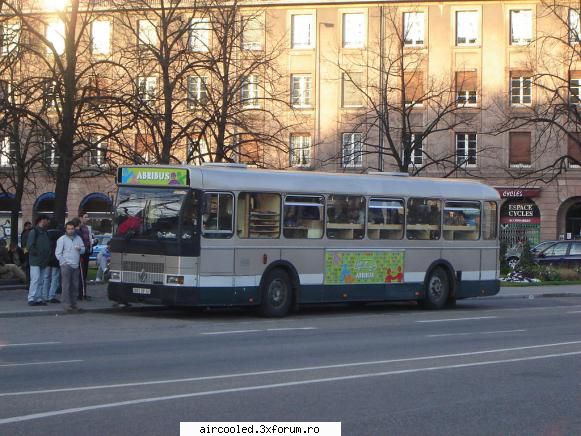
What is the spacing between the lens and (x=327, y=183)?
75.7 feet

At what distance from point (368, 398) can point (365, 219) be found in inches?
533

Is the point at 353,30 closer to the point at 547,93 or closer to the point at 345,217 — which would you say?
the point at 547,93

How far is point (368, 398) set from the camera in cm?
1063

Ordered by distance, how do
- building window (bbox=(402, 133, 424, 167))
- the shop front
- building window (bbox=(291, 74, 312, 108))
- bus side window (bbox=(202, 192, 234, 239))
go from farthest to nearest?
1. building window (bbox=(291, 74, 312, 108))
2. the shop front
3. building window (bbox=(402, 133, 424, 167))
4. bus side window (bbox=(202, 192, 234, 239))

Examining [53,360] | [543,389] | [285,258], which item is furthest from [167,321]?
[543,389]

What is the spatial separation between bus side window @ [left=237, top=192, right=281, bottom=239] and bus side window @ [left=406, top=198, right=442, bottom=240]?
416cm

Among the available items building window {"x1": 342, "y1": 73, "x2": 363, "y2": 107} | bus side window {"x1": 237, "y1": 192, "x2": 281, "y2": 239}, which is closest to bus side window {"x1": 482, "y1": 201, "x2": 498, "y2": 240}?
bus side window {"x1": 237, "y1": 192, "x2": 281, "y2": 239}

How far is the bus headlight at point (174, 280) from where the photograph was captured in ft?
67.5

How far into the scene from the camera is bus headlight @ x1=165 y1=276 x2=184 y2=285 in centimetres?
2058

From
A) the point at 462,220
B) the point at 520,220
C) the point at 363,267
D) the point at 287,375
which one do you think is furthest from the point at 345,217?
the point at 520,220

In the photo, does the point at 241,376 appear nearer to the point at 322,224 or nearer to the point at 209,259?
the point at 209,259

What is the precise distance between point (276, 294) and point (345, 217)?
254cm

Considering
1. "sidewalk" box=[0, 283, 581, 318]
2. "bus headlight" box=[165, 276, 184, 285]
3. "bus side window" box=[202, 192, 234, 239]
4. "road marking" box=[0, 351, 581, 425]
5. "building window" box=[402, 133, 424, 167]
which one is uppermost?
"building window" box=[402, 133, 424, 167]

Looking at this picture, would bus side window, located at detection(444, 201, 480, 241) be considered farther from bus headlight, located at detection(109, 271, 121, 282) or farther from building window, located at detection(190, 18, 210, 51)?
building window, located at detection(190, 18, 210, 51)
